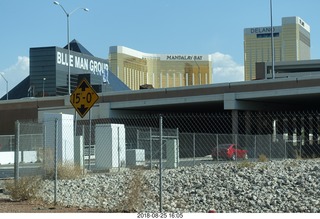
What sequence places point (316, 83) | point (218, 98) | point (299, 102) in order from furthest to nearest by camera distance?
point (299, 102) → point (218, 98) → point (316, 83)

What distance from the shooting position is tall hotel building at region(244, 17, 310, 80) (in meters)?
147

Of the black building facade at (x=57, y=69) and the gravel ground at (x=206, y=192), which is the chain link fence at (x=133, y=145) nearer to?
the gravel ground at (x=206, y=192)

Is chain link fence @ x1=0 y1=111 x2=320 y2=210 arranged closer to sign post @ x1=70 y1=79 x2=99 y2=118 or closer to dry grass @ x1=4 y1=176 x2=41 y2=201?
dry grass @ x1=4 y1=176 x2=41 y2=201

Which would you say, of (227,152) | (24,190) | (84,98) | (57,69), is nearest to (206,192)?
(24,190)

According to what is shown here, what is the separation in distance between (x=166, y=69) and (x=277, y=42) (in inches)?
1711

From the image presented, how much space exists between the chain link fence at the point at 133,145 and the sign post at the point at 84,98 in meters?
1.15

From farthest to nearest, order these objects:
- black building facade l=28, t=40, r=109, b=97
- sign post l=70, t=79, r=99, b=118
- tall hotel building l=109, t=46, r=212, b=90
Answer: tall hotel building l=109, t=46, r=212, b=90, black building facade l=28, t=40, r=109, b=97, sign post l=70, t=79, r=99, b=118

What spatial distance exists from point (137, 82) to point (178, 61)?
58.3 feet

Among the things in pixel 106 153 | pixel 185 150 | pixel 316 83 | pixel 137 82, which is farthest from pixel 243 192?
pixel 137 82

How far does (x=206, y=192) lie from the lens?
15156mm

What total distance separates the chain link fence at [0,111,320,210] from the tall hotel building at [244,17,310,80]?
83987mm

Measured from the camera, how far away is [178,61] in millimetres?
182000

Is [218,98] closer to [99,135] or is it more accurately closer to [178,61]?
[99,135]

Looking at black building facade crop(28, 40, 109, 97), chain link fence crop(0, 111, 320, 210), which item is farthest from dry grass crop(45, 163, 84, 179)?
black building facade crop(28, 40, 109, 97)
